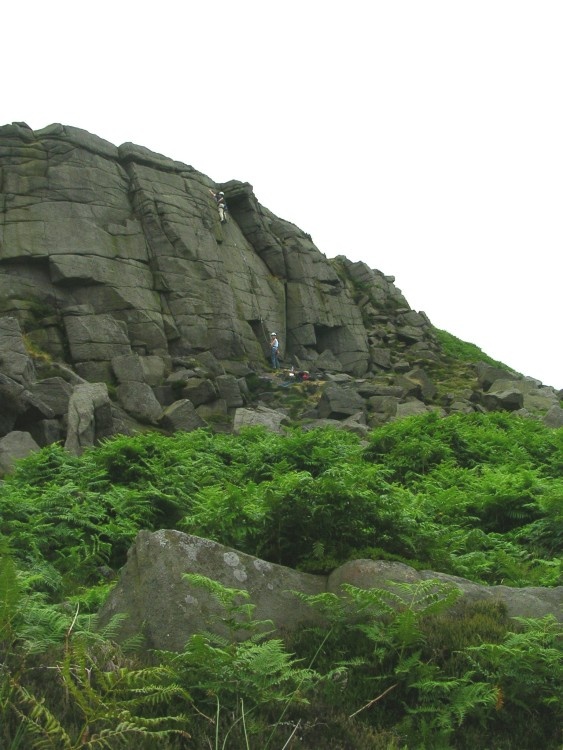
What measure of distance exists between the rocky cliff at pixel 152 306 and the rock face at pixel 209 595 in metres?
12.9

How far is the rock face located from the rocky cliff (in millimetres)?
12866

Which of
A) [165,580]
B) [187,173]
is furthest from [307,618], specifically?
[187,173]

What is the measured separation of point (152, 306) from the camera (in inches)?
1280

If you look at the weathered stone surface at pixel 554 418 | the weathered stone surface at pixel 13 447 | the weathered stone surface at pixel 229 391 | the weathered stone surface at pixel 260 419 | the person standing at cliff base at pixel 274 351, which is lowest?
the weathered stone surface at pixel 13 447

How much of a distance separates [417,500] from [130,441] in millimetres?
6545

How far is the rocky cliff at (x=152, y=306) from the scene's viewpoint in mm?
23828

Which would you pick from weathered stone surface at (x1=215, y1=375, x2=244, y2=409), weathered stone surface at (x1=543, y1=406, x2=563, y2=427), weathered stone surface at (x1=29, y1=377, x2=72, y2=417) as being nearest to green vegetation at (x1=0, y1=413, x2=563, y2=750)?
weathered stone surface at (x1=29, y1=377, x2=72, y2=417)

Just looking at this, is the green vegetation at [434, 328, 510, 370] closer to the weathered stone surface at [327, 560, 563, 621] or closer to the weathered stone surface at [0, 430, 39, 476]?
the weathered stone surface at [0, 430, 39, 476]

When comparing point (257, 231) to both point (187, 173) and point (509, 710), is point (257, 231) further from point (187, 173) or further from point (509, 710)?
point (509, 710)

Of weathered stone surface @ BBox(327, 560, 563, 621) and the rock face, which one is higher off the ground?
weathered stone surface @ BBox(327, 560, 563, 621)

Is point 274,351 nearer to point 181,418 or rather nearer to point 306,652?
point 181,418

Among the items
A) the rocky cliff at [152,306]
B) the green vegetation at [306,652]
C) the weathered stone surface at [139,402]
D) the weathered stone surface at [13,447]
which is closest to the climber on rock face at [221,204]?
the rocky cliff at [152,306]

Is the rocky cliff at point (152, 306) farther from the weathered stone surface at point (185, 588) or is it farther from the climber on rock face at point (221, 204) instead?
the weathered stone surface at point (185, 588)

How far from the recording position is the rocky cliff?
2383cm
